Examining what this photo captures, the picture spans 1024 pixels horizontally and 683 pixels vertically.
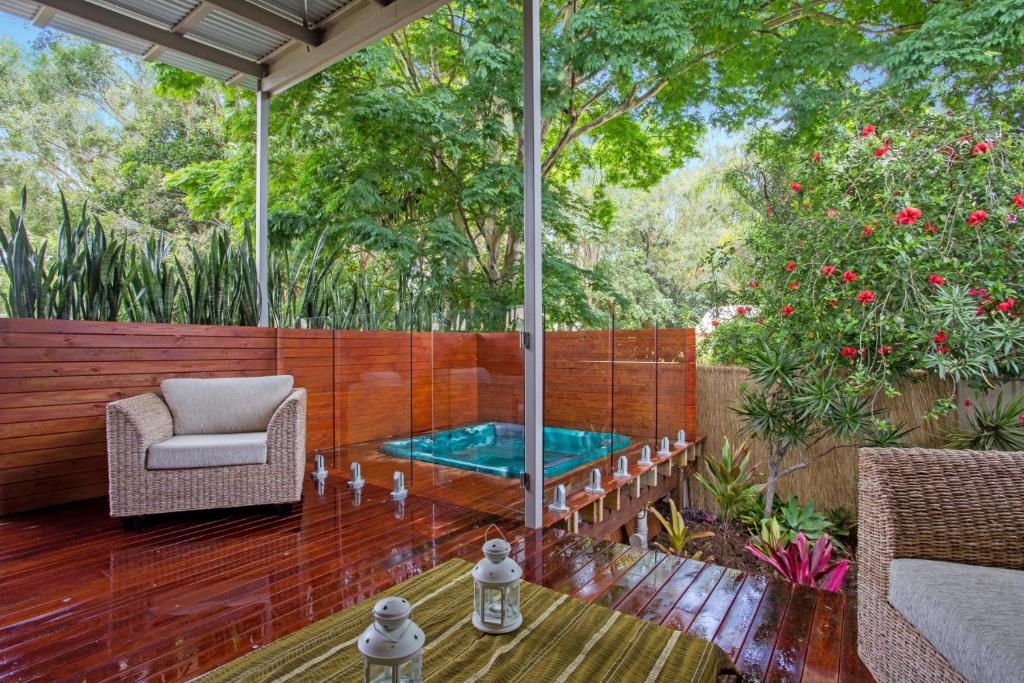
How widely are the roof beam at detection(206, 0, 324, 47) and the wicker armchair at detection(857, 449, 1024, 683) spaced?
13.9 feet

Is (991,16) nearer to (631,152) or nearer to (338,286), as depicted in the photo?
(631,152)

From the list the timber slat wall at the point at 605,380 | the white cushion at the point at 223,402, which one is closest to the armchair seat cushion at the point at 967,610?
the timber slat wall at the point at 605,380

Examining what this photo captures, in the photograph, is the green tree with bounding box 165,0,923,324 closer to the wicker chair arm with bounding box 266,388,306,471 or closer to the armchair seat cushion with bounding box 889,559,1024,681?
the wicker chair arm with bounding box 266,388,306,471

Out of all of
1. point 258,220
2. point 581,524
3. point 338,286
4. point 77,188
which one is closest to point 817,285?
point 581,524

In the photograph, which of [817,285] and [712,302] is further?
[712,302]

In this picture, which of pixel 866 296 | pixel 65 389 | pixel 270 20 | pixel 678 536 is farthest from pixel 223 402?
pixel 866 296

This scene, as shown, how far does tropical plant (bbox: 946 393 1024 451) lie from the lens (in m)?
2.48

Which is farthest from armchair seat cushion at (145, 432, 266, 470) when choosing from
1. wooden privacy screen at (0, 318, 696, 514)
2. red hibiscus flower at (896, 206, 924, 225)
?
red hibiscus flower at (896, 206, 924, 225)

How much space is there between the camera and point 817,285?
11.0 feet

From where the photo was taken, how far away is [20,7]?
3.36 m

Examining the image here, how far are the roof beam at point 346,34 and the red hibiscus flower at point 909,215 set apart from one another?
285 cm

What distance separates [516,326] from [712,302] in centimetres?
209

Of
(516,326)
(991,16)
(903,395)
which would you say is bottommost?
(903,395)

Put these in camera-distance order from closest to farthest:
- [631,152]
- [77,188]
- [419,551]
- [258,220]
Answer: [419,551]
[258,220]
[631,152]
[77,188]
